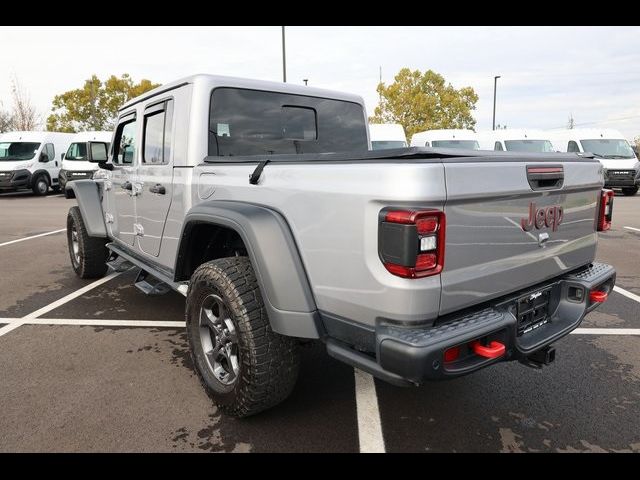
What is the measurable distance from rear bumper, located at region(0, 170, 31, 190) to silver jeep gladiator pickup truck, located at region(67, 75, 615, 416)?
1679cm

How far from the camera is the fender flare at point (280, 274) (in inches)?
92.0

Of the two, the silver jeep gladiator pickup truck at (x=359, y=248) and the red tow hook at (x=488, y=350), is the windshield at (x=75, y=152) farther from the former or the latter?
the red tow hook at (x=488, y=350)

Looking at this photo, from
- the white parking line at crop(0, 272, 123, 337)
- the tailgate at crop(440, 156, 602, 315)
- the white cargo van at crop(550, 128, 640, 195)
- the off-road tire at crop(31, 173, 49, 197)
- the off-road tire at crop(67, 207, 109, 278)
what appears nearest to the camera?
the tailgate at crop(440, 156, 602, 315)

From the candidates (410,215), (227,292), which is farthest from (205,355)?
(410,215)

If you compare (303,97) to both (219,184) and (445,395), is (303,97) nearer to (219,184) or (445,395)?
(219,184)

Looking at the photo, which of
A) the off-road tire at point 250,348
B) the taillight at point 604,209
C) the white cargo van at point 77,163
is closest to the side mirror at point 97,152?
the off-road tire at point 250,348

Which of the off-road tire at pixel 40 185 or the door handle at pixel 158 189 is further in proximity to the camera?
the off-road tire at pixel 40 185

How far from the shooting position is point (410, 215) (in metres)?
1.92

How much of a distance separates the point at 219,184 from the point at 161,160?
961 millimetres

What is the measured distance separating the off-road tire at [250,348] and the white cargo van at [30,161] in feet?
59.3

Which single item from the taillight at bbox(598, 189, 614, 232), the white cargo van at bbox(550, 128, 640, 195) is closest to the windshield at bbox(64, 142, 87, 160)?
the white cargo van at bbox(550, 128, 640, 195)

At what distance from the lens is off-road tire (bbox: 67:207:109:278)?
5.52 m

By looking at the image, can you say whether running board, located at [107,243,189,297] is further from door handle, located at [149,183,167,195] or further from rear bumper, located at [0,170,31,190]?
rear bumper, located at [0,170,31,190]

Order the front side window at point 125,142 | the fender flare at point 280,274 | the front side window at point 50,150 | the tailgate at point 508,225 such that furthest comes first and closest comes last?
1. the front side window at point 50,150
2. the front side window at point 125,142
3. the fender flare at point 280,274
4. the tailgate at point 508,225
